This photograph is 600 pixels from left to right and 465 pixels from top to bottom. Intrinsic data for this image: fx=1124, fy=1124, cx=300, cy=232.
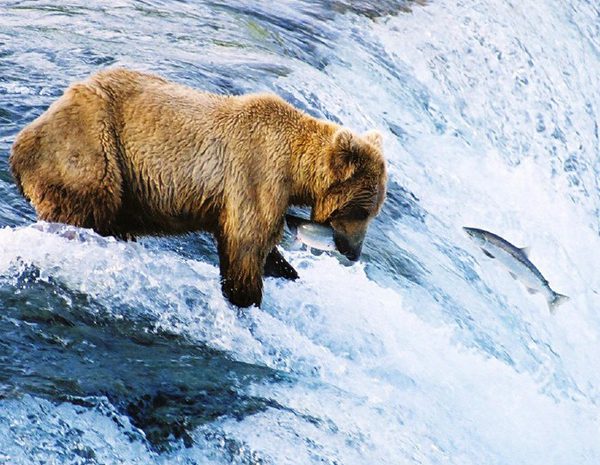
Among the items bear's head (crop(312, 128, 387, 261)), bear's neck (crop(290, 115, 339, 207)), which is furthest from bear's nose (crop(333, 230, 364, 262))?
bear's neck (crop(290, 115, 339, 207))

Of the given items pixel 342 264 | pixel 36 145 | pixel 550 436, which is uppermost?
pixel 36 145

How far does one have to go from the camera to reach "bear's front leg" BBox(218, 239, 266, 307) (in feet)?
17.5

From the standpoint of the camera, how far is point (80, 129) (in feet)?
16.7

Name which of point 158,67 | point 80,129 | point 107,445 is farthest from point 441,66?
point 107,445

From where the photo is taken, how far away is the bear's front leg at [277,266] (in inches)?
236

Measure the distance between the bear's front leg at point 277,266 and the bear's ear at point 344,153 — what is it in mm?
773

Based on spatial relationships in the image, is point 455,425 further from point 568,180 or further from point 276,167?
point 568,180

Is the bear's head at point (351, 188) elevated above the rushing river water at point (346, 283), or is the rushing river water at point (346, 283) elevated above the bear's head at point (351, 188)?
the bear's head at point (351, 188)

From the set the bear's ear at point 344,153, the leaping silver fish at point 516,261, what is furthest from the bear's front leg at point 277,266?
the leaping silver fish at point 516,261

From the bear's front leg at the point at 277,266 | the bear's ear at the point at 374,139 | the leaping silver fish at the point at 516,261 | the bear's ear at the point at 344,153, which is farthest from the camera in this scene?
the leaping silver fish at the point at 516,261

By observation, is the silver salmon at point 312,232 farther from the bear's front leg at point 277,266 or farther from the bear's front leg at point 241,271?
the bear's front leg at point 277,266

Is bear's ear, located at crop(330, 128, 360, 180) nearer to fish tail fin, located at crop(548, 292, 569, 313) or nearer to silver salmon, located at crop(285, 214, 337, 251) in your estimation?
silver salmon, located at crop(285, 214, 337, 251)

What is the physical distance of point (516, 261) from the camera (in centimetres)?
750

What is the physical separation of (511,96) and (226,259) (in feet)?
22.5
